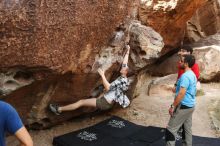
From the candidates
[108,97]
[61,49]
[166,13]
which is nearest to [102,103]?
[108,97]

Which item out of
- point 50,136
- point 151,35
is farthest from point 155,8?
point 50,136

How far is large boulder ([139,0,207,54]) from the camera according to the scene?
34.0 feet

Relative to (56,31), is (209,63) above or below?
below

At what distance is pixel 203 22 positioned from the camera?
1441 cm

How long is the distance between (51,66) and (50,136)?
5.79 ft

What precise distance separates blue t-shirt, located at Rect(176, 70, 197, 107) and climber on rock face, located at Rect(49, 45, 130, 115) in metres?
1.29

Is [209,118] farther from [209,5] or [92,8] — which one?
[209,5]

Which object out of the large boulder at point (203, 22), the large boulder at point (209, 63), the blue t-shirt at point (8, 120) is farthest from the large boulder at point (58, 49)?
the large boulder at point (203, 22)

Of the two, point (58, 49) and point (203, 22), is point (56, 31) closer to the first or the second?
point (58, 49)

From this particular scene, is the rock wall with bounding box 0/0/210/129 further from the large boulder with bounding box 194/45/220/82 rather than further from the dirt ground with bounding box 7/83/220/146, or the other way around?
the large boulder with bounding box 194/45/220/82

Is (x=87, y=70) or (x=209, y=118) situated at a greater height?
(x=87, y=70)

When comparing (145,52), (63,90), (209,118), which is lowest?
(209,118)

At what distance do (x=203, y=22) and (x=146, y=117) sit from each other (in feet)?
22.4

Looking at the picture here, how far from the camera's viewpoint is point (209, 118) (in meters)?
8.84
